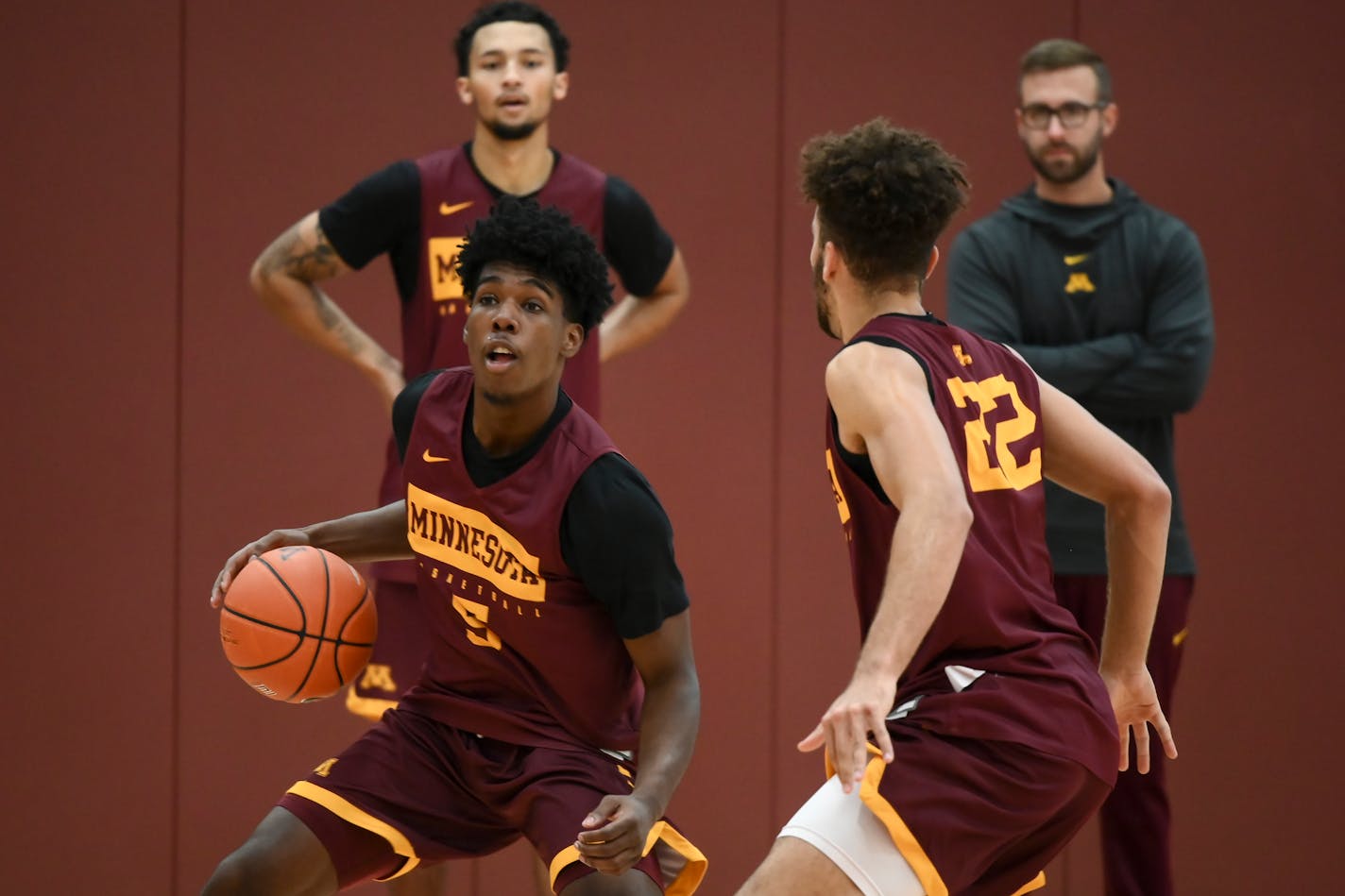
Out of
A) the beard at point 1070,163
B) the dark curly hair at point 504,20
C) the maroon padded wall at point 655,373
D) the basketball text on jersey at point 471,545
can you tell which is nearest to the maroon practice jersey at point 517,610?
the basketball text on jersey at point 471,545

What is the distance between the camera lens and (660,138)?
523 cm

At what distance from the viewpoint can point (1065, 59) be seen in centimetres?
429

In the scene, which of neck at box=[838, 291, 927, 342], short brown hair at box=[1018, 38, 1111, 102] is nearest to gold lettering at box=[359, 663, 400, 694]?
neck at box=[838, 291, 927, 342]

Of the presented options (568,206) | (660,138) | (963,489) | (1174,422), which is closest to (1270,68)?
(1174,422)

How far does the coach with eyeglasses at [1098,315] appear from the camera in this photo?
409 cm

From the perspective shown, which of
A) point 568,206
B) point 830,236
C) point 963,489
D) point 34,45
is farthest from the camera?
point 34,45

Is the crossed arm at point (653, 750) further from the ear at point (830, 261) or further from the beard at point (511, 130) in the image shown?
the beard at point (511, 130)

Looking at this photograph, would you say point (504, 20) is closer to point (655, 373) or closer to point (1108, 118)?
point (655, 373)

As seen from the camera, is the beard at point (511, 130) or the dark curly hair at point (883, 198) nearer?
the dark curly hair at point (883, 198)

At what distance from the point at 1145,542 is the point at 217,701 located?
3.21 metres

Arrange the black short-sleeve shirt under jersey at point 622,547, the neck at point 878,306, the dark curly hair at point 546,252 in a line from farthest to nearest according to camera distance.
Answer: the dark curly hair at point 546,252, the black short-sleeve shirt under jersey at point 622,547, the neck at point 878,306

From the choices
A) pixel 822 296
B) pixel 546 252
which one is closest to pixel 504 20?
pixel 546 252

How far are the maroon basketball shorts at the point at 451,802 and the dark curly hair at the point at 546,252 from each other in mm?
810

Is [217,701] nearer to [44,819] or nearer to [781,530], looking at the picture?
[44,819]
